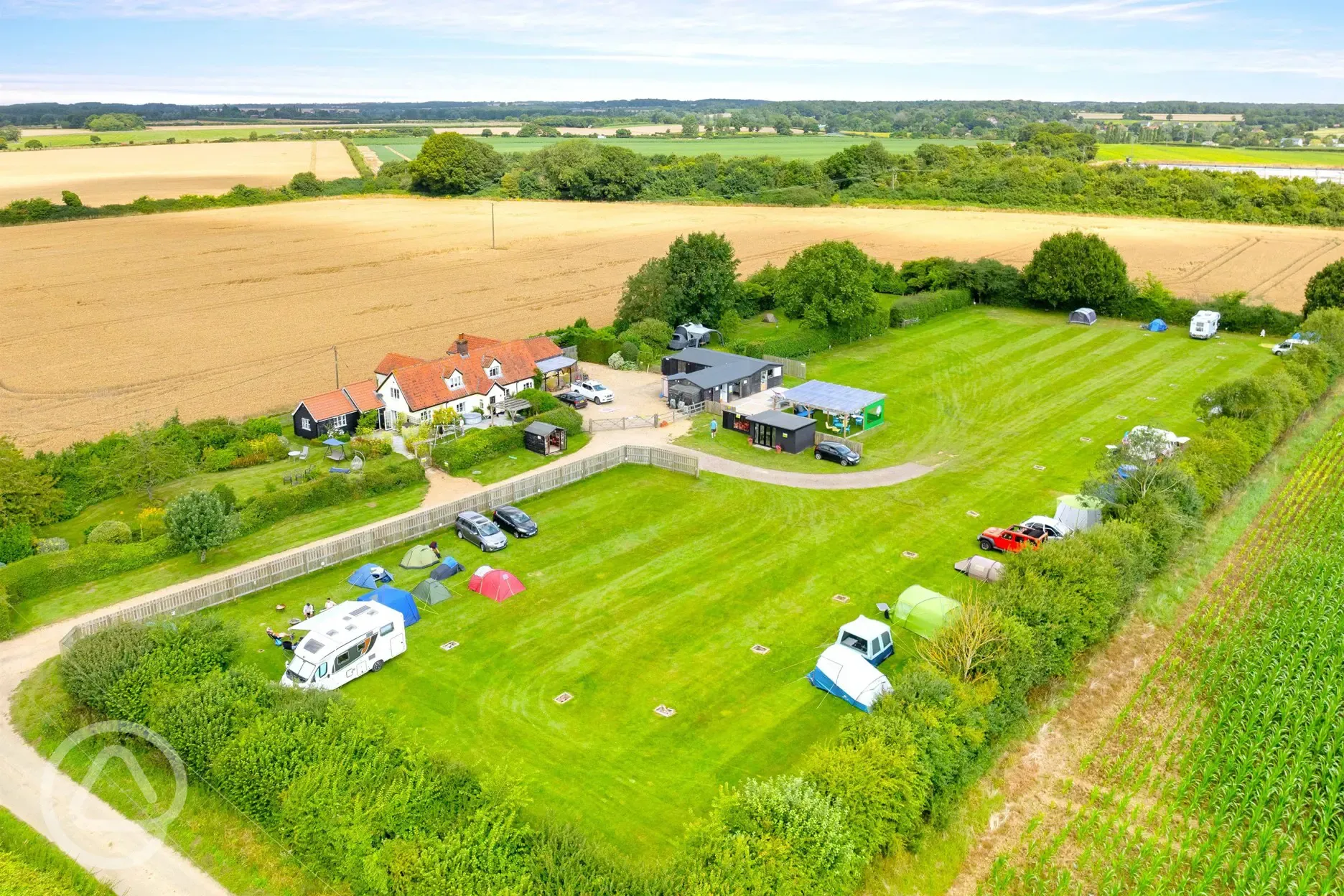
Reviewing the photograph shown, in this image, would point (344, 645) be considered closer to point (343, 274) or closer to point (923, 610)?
point (923, 610)

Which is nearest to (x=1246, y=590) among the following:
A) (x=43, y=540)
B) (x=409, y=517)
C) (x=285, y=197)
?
(x=409, y=517)

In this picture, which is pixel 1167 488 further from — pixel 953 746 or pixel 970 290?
pixel 970 290

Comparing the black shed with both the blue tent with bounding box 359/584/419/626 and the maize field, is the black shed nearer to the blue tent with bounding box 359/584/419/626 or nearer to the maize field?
the blue tent with bounding box 359/584/419/626

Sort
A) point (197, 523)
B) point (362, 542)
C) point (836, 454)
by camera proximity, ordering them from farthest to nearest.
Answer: point (836, 454) → point (362, 542) → point (197, 523)

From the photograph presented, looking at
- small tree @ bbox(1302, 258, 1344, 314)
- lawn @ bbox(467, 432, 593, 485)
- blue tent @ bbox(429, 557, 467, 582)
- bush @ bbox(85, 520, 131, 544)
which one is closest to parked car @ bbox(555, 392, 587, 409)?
lawn @ bbox(467, 432, 593, 485)

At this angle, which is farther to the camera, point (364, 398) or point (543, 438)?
point (364, 398)

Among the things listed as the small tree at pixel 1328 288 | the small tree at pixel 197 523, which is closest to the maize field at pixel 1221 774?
the small tree at pixel 197 523

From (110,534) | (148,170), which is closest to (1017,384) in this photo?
(110,534)
